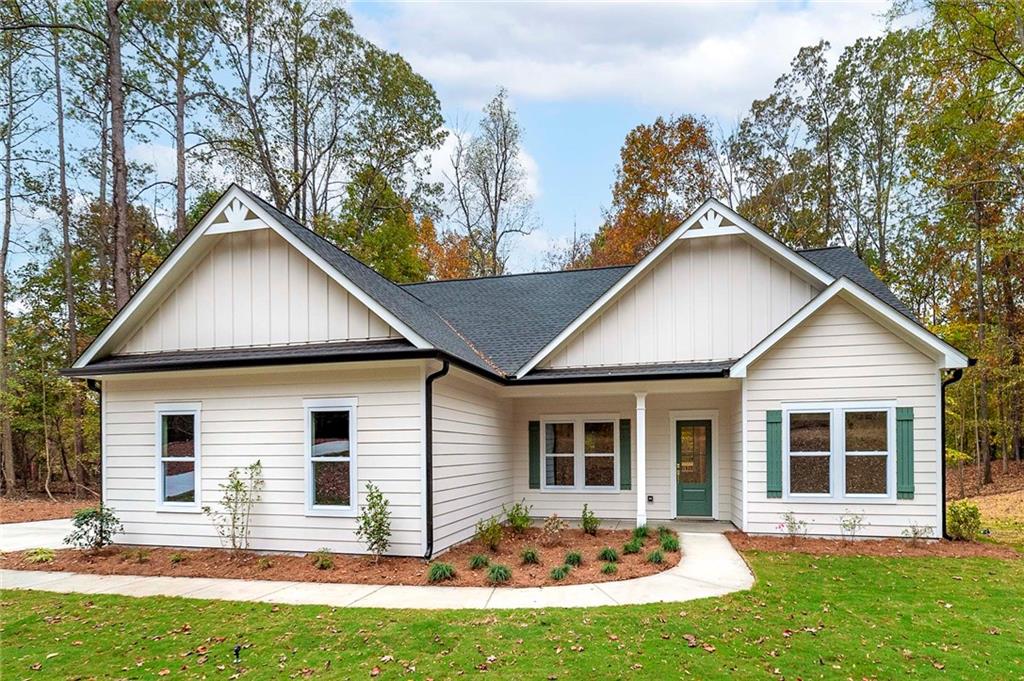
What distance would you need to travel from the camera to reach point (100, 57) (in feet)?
59.7

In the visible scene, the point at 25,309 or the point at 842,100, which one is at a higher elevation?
the point at 842,100

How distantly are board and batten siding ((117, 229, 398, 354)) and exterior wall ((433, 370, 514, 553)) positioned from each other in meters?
1.55

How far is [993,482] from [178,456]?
2354cm

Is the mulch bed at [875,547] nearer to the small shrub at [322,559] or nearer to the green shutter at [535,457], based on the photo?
the green shutter at [535,457]

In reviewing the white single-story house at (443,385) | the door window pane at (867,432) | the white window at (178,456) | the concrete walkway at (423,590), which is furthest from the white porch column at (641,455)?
the white window at (178,456)

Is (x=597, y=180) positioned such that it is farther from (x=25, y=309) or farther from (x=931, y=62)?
(x=25, y=309)

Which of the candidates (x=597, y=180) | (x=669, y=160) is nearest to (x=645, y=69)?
(x=669, y=160)

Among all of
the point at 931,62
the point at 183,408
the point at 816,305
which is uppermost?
the point at 931,62

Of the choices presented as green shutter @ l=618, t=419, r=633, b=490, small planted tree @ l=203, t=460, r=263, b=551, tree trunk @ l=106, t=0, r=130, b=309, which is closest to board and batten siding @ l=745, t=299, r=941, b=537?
green shutter @ l=618, t=419, r=633, b=490

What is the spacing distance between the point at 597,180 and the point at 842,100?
9530 mm

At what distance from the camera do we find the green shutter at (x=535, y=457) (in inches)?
479

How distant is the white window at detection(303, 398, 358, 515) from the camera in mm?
8734

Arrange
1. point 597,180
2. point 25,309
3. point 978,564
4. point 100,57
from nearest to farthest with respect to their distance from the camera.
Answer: point 978,564 < point 100,57 < point 25,309 < point 597,180

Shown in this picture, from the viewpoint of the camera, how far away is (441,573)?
733cm
